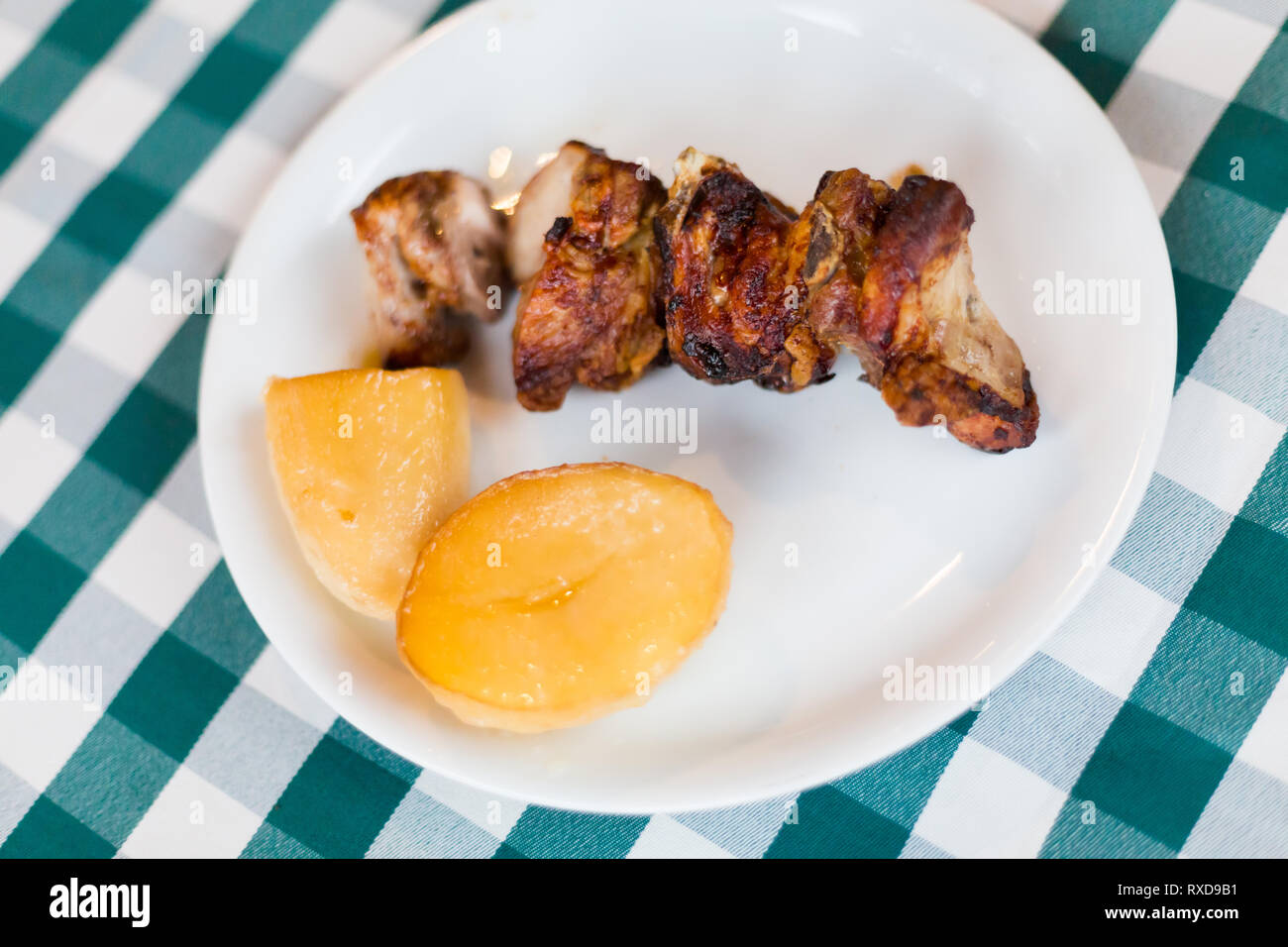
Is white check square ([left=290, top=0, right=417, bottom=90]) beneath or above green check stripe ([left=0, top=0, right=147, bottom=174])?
above

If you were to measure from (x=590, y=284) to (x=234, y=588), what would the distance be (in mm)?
1282

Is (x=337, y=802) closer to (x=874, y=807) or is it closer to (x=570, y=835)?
(x=570, y=835)

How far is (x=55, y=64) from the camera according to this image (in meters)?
3.21

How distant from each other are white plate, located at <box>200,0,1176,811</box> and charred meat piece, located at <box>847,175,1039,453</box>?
19 cm

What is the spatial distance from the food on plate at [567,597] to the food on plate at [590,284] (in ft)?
1.02

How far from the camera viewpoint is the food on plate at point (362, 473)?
2273 mm

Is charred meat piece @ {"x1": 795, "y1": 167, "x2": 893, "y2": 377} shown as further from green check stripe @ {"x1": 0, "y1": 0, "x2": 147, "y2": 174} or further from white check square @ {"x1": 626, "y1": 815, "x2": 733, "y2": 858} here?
green check stripe @ {"x1": 0, "y1": 0, "x2": 147, "y2": 174}

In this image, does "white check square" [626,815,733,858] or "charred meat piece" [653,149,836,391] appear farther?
"white check square" [626,815,733,858]

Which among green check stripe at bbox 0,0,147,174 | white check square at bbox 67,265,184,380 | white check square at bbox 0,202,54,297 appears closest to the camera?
white check square at bbox 67,265,184,380

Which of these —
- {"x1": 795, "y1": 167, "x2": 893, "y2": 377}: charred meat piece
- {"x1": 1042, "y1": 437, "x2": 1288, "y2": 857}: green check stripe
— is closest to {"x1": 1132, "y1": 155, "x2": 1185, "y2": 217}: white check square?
{"x1": 1042, "y1": 437, "x2": 1288, "y2": 857}: green check stripe

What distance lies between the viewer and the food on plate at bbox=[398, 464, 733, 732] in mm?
2086

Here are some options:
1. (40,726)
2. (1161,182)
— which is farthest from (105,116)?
(1161,182)

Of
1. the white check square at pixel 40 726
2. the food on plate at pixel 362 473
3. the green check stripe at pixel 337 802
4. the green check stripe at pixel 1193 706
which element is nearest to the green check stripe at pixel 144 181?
the white check square at pixel 40 726

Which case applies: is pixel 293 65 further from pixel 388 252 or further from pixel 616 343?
pixel 616 343
